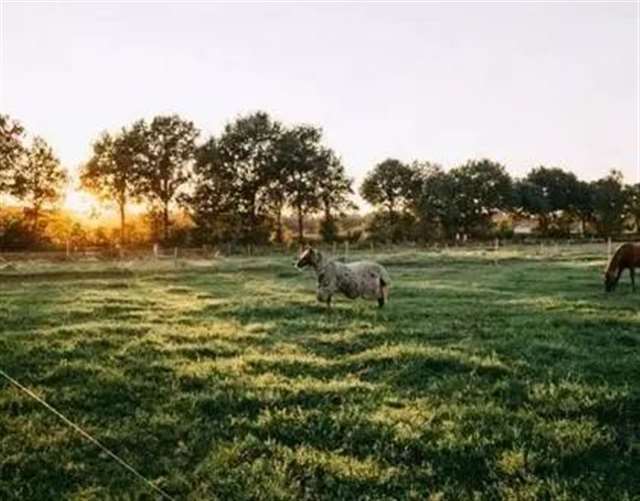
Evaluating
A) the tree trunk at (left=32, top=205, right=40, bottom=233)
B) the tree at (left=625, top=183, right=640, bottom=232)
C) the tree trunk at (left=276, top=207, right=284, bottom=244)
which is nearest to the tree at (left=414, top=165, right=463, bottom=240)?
the tree trunk at (left=276, top=207, right=284, bottom=244)

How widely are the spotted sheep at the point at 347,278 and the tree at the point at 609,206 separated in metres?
136

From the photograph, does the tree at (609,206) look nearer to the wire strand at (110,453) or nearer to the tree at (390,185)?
the tree at (390,185)

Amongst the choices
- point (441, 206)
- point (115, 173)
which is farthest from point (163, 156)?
point (441, 206)

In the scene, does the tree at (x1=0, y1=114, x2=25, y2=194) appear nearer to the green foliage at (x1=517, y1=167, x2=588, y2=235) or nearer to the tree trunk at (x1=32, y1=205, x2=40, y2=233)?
the tree trunk at (x1=32, y1=205, x2=40, y2=233)

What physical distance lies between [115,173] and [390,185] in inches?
2300

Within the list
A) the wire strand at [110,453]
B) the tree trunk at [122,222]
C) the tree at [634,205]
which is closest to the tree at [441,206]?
the tree at [634,205]

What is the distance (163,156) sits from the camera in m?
108

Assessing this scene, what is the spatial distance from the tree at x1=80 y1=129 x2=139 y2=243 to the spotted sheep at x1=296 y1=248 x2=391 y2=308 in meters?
81.4

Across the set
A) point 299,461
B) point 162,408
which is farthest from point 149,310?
point 299,461

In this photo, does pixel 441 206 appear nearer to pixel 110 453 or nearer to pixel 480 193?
pixel 480 193

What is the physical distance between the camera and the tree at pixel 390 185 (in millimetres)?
147375

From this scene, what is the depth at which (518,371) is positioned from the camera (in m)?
16.0

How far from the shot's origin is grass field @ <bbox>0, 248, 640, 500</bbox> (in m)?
10.5

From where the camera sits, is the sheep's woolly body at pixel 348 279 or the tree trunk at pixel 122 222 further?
the tree trunk at pixel 122 222
